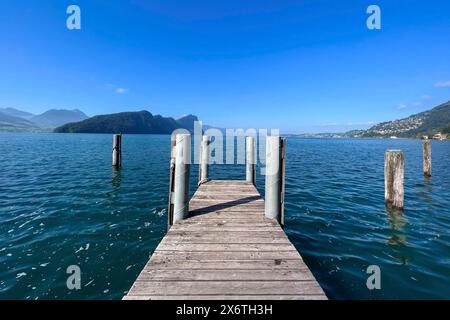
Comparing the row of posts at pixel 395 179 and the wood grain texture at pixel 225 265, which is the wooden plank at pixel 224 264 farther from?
the row of posts at pixel 395 179

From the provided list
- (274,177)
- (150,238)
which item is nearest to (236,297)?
(274,177)

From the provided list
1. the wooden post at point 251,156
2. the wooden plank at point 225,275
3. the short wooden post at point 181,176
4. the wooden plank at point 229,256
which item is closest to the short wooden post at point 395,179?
the wooden post at point 251,156

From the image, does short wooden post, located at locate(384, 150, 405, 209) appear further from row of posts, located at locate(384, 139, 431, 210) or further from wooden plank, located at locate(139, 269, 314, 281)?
wooden plank, located at locate(139, 269, 314, 281)

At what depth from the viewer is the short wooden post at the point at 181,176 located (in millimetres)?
5842

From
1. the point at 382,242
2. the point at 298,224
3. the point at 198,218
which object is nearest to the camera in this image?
the point at 198,218

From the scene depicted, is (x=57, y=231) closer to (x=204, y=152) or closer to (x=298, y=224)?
(x=204, y=152)

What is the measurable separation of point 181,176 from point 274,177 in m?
2.62

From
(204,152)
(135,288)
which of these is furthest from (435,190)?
(135,288)

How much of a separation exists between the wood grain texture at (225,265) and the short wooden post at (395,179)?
774 cm

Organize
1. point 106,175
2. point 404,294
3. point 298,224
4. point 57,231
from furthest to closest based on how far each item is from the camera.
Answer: point 106,175 < point 298,224 < point 57,231 < point 404,294

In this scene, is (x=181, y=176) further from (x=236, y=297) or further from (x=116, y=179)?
(x=116, y=179)

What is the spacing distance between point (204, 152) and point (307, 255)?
6.58m

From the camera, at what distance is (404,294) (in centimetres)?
482

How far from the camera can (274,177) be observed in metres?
6.24
